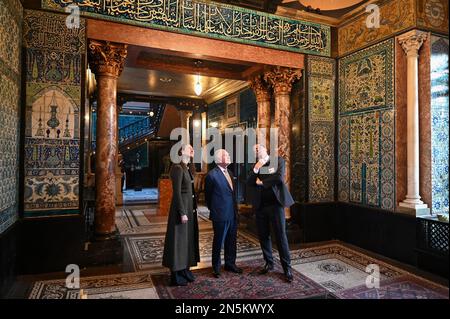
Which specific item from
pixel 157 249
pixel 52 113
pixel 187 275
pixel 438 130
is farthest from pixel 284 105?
pixel 52 113

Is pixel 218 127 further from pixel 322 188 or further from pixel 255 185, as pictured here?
pixel 255 185

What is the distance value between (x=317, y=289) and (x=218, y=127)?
24.3 feet

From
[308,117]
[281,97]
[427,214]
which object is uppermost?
[281,97]

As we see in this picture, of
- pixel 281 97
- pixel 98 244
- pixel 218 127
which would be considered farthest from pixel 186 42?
pixel 218 127

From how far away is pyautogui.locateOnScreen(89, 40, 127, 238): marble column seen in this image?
4.28 metres

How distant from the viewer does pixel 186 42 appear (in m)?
4.61

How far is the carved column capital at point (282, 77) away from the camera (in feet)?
17.6

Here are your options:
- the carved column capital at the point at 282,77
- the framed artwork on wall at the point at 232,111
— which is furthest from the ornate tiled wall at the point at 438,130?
the framed artwork on wall at the point at 232,111

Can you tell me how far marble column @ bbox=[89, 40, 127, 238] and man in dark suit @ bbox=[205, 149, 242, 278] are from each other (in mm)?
1581

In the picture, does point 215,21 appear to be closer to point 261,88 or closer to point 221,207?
point 261,88

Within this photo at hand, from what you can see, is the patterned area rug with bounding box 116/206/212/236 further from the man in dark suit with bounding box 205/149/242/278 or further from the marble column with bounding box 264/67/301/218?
the man in dark suit with bounding box 205/149/242/278

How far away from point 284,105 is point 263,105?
0.74m

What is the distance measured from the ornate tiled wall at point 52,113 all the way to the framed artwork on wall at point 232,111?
5.35 metres

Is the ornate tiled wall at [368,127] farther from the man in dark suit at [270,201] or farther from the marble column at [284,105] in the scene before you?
the man in dark suit at [270,201]
